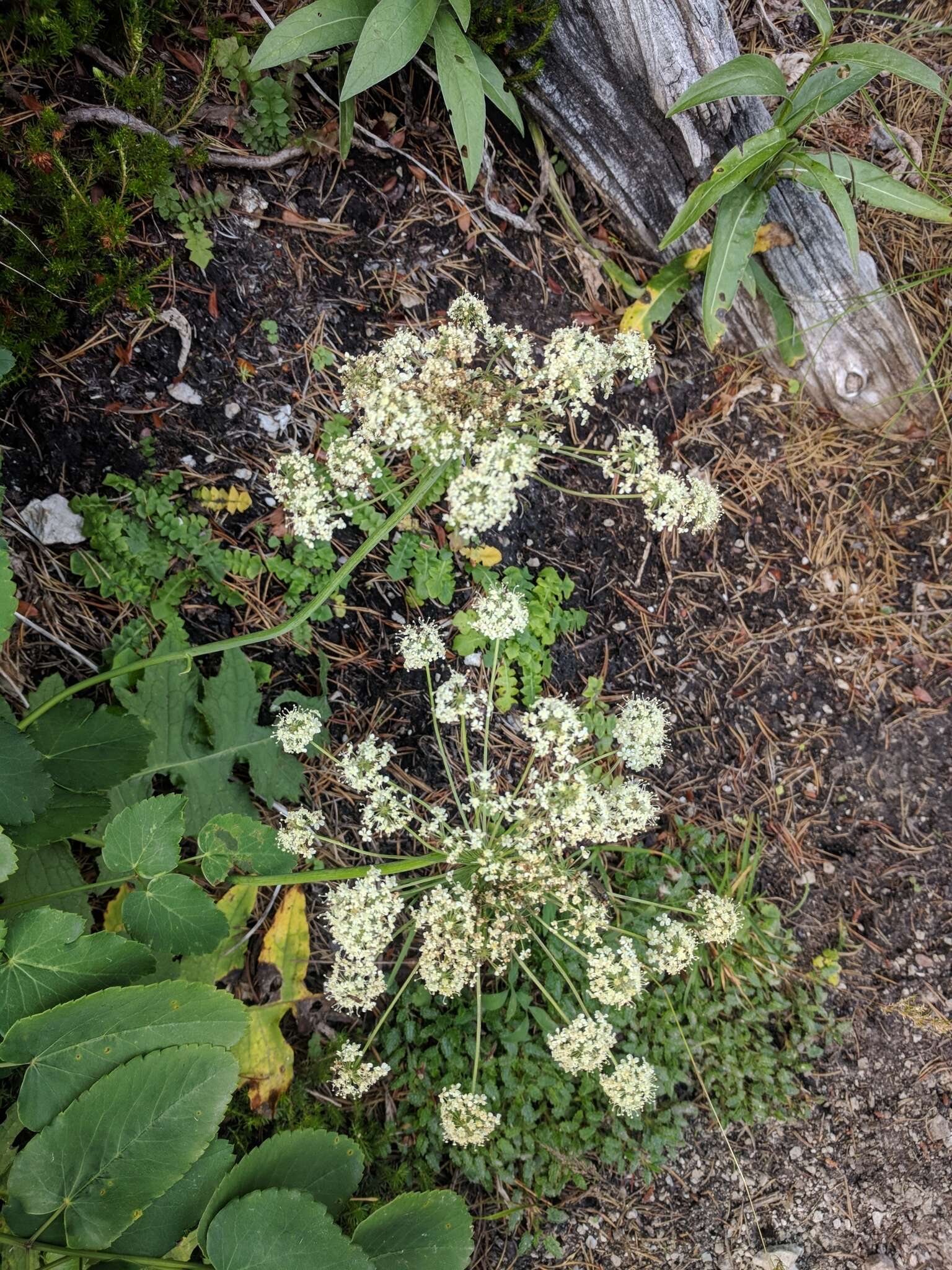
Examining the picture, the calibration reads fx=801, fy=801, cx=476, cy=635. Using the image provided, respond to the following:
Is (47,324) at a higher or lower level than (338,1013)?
higher

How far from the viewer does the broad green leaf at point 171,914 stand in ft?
6.79

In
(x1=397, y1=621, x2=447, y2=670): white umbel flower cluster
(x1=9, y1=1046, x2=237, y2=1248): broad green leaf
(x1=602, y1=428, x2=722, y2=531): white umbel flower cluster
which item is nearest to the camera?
(x1=9, y1=1046, x2=237, y2=1248): broad green leaf

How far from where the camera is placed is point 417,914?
8.20 ft

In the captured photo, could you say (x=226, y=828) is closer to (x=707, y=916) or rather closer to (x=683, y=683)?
(x=707, y=916)

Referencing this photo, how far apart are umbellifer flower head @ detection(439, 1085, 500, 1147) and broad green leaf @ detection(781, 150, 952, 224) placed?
3342mm

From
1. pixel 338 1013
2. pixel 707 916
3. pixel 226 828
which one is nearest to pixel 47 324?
pixel 226 828

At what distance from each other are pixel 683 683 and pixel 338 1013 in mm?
1989

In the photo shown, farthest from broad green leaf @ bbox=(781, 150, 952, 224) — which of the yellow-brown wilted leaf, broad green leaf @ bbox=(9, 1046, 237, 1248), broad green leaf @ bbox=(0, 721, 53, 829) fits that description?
broad green leaf @ bbox=(9, 1046, 237, 1248)

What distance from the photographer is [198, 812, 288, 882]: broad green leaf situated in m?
2.23

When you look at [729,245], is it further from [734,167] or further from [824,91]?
[824,91]

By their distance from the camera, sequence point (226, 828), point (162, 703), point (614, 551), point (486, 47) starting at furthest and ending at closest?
1. point (614, 551)
2. point (486, 47)
3. point (162, 703)
4. point (226, 828)

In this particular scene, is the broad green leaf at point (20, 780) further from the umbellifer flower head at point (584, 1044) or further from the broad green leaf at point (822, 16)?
the broad green leaf at point (822, 16)

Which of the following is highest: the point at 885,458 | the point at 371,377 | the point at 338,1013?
the point at 371,377

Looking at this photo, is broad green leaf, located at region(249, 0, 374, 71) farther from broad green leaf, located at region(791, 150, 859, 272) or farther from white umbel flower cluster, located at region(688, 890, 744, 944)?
white umbel flower cluster, located at region(688, 890, 744, 944)
